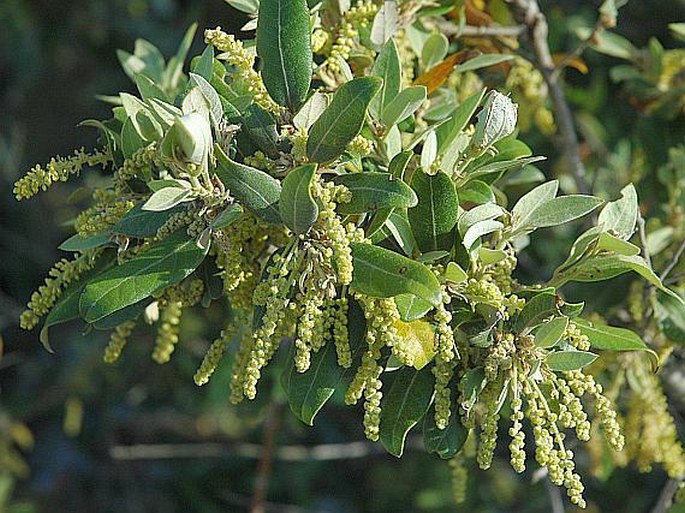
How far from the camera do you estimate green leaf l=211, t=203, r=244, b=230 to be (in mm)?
1273

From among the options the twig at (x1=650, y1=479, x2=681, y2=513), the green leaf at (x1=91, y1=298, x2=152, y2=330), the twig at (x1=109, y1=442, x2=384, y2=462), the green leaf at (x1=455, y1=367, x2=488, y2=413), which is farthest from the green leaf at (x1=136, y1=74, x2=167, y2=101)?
the twig at (x1=109, y1=442, x2=384, y2=462)

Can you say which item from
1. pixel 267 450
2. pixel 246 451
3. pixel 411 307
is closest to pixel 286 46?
pixel 411 307

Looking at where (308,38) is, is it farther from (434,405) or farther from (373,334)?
(434,405)

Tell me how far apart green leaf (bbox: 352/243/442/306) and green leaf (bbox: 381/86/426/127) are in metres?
0.26

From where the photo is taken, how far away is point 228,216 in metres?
1.27

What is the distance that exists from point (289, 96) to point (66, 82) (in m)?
3.65

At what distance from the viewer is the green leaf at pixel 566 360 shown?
1318 mm

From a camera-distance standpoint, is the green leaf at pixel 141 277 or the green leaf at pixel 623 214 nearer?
the green leaf at pixel 141 277

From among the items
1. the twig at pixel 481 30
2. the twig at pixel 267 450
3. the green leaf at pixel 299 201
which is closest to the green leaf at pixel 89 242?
the green leaf at pixel 299 201

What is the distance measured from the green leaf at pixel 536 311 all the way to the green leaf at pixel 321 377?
23cm

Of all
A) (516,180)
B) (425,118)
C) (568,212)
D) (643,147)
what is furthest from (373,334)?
(643,147)

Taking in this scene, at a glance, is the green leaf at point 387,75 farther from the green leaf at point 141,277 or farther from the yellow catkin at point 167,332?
the yellow catkin at point 167,332

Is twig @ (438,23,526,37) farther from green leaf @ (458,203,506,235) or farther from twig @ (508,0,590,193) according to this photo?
green leaf @ (458,203,506,235)

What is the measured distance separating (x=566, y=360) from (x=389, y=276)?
30 cm
